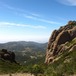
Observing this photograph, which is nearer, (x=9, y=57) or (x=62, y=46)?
(x=9, y=57)

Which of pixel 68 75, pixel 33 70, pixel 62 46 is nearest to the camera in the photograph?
pixel 68 75

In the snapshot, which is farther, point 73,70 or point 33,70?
point 33,70

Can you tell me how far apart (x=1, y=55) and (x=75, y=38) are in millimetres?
83011

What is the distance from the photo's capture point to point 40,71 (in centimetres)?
4688

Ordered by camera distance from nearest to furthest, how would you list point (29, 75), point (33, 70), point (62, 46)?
point (29, 75)
point (33, 70)
point (62, 46)

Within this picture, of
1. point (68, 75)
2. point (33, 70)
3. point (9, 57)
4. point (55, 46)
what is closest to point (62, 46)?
point (55, 46)

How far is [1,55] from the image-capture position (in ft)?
502

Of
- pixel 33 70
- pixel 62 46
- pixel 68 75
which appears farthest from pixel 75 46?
pixel 68 75

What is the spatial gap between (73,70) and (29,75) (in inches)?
456

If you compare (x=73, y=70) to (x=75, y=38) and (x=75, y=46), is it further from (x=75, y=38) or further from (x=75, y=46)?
(x=75, y=38)

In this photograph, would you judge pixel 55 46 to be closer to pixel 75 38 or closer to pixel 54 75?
pixel 75 38

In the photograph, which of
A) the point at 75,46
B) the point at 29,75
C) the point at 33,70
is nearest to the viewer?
the point at 29,75

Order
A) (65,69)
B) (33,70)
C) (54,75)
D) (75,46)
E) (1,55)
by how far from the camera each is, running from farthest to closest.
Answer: (75,46), (1,55), (33,70), (65,69), (54,75)

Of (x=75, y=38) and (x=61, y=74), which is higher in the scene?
(x=75, y=38)
